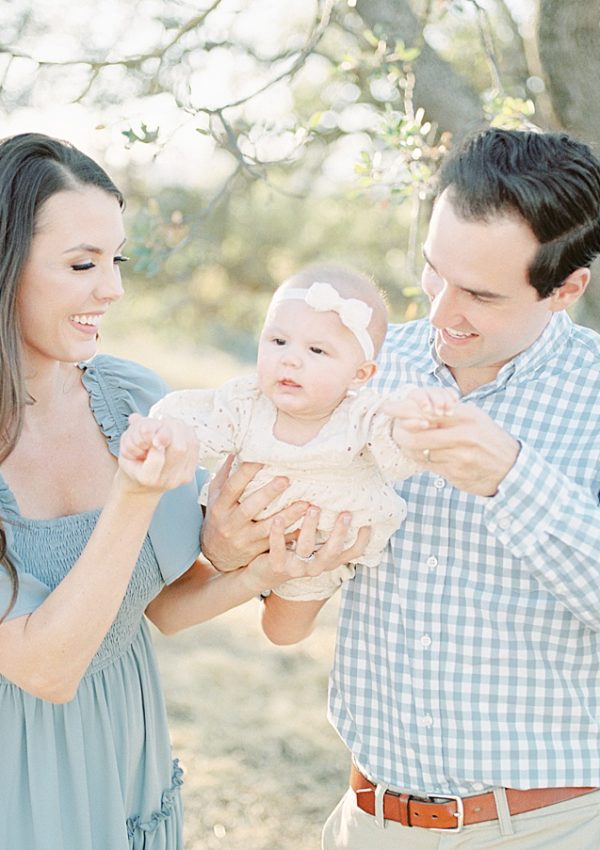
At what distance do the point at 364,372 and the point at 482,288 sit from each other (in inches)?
11.3

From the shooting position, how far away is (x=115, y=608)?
2.23 metres

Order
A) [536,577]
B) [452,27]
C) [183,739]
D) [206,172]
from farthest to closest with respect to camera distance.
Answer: [206,172] < [183,739] < [452,27] < [536,577]

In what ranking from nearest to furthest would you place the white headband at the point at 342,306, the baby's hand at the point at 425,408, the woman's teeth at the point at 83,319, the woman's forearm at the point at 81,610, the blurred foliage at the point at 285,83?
the baby's hand at the point at 425,408
the woman's forearm at the point at 81,610
the white headband at the point at 342,306
the woman's teeth at the point at 83,319
the blurred foliage at the point at 285,83

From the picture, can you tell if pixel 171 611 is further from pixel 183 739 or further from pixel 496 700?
pixel 183 739

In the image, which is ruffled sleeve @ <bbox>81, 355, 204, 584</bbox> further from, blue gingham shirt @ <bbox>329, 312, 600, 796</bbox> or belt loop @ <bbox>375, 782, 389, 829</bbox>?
belt loop @ <bbox>375, 782, 389, 829</bbox>

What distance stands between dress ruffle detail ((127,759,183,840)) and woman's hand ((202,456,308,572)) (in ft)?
1.77

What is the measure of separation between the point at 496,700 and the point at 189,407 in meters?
0.84

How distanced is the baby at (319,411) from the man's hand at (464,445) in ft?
0.58

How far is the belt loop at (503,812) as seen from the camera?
2326mm

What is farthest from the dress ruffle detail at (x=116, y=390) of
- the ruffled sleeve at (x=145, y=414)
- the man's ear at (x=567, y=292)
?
the man's ear at (x=567, y=292)

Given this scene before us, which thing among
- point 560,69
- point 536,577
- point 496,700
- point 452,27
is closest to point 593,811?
point 496,700

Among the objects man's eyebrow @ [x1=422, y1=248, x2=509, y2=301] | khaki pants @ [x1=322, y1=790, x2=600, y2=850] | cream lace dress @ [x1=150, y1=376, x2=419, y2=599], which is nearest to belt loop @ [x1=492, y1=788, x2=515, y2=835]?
khaki pants @ [x1=322, y1=790, x2=600, y2=850]

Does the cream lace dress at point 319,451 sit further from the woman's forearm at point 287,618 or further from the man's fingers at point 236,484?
the woman's forearm at point 287,618

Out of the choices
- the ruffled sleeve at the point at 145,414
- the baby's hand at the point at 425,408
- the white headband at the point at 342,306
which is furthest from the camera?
the ruffled sleeve at the point at 145,414
